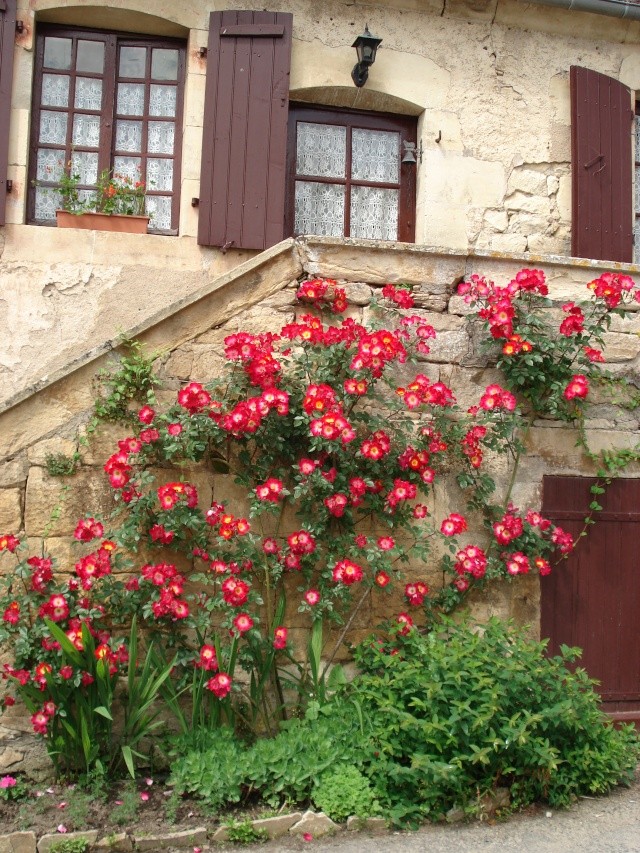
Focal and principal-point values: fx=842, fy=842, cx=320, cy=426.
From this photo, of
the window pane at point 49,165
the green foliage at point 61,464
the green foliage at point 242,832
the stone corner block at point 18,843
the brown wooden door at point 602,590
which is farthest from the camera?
the window pane at point 49,165

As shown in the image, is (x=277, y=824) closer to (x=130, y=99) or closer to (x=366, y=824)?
(x=366, y=824)

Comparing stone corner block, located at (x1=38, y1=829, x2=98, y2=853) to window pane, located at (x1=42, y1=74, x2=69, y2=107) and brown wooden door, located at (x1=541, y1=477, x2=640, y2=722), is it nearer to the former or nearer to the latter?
brown wooden door, located at (x1=541, y1=477, x2=640, y2=722)

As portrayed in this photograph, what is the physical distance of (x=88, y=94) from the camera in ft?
19.9

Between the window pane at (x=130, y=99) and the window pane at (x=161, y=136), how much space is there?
144mm

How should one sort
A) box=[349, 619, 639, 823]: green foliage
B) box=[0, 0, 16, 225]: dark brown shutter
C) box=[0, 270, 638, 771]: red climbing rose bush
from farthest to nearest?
box=[0, 0, 16, 225]: dark brown shutter < box=[0, 270, 638, 771]: red climbing rose bush < box=[349, 619, 639, 823]: green foliage

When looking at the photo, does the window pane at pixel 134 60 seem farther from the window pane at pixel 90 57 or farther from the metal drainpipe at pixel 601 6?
the metal drainpipe at pixel 601 6

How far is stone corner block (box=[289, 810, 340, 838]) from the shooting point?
10.9ft

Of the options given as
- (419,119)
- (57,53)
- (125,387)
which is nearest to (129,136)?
(57,53)

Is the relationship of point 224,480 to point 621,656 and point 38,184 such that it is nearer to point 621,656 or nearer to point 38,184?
point 621,656

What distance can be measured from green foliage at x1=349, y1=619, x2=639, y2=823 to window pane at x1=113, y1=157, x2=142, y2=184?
3.99 metres

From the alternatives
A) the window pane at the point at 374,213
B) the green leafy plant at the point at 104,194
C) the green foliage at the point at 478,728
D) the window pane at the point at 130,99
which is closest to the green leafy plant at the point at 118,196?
the green leafy plant at the point at 104,194

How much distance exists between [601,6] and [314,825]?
6.02 m

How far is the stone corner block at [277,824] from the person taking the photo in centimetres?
331

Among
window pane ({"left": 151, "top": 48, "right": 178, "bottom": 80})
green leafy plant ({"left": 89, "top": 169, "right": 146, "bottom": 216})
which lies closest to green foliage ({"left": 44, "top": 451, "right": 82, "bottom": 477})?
green leafy plant ({"left": 89, "top": 169, "right": 146, "bottom": 216})
